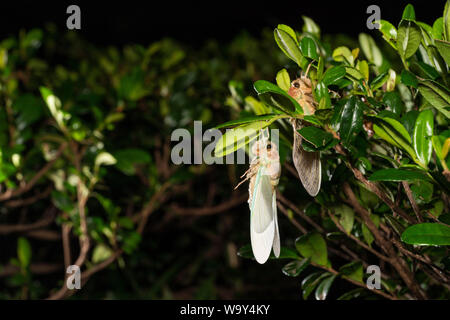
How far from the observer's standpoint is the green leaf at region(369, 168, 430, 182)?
17.8 inches

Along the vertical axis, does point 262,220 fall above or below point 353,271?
above

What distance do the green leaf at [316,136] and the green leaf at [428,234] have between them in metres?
0.14

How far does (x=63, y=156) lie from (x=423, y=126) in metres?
1.03

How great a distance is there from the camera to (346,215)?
26.8 inches

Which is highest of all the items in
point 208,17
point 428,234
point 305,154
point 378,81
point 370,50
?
point 208,17

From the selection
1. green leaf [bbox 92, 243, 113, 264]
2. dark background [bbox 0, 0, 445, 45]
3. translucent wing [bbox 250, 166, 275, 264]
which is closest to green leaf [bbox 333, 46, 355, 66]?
translucent wing [bbox 250, 166, 275, 264]

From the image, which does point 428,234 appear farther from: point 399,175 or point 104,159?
point 104,159

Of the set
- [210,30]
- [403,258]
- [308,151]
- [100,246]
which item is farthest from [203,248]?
[210,30]

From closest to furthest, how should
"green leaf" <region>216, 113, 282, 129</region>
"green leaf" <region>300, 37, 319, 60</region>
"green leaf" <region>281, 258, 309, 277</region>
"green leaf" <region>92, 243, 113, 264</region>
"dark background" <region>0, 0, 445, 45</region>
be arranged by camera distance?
1. "green leaf" <region>216, 113, 282, 129</region>
2. "green leaf" <region>300, 37, 319, 60</region>
3. "green leaf" <region>281, 258, 309, 277</region>
4. "green leaf" <region>92, 243, 113, 264</region>
5. "dark background" <region>0, 0, 445, 45</region>

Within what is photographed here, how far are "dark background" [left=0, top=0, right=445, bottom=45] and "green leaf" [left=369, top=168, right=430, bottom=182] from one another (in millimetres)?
3445

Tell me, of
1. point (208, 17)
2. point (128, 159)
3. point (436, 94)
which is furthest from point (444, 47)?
point (208, 17)

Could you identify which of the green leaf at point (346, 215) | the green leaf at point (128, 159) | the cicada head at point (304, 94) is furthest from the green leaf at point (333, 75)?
the green leaf at point (128, 159)

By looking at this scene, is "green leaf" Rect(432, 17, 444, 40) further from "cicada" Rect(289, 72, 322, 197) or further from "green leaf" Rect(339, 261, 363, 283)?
"green leaf" Rect(339, 261, 363, 283)

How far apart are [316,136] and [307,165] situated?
0.05 metres
